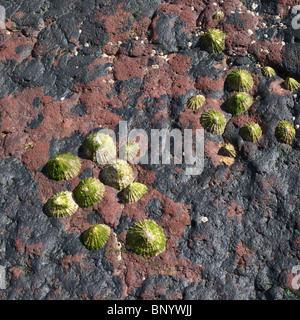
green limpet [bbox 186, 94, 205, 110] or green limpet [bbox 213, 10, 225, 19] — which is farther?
green limpet [bbox 213, 10, 225, 19]

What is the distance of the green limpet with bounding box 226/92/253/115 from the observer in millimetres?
4027

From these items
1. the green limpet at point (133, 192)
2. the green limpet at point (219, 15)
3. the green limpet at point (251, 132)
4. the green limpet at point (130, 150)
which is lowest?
the green limpet at point (133, 192)

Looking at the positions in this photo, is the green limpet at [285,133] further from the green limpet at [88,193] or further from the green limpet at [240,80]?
the green limpet at [88,193]

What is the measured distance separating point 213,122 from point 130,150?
36.1 inches

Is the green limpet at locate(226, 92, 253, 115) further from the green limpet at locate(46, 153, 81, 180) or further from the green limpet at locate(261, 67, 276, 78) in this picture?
the green limpet at locate(46, 153, 81, 180)

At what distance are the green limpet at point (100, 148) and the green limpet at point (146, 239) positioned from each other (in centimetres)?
78

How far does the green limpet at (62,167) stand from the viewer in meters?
3.73

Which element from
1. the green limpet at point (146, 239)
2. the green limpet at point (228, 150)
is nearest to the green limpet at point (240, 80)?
the green limpet at point (228, 150)

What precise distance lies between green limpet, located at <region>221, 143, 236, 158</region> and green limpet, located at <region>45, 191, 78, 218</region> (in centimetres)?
159

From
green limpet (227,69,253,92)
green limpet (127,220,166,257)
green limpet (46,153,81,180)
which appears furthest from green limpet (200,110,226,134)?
green limpet (46,153,81,180)

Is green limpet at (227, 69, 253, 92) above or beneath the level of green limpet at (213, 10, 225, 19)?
beneath

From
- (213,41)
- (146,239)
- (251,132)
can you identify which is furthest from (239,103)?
(146,239)

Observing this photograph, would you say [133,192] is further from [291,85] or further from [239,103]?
[291,85]

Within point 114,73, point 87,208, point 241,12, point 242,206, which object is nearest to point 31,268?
point 87,208
